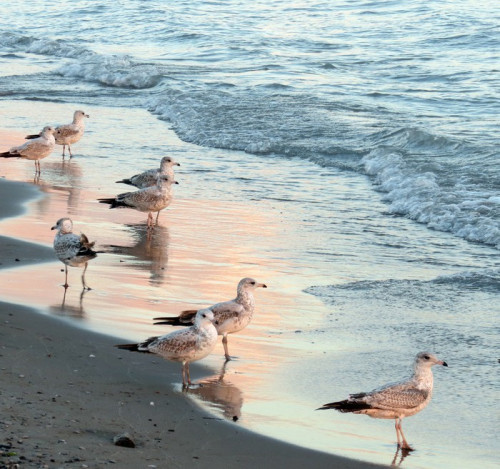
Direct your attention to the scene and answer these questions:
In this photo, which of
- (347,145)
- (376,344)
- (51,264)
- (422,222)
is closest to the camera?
(376,344)

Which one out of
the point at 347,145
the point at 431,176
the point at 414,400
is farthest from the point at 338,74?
the point at 414,400

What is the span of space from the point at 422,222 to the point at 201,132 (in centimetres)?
670

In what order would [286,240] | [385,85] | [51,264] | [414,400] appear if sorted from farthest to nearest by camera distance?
1. [385,85]
2. [286,240]
3. [51,264]
4. [414,400]

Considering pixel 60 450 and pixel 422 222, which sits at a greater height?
pixel 422 222

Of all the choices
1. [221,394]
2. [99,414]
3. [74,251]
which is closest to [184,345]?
[221,394]

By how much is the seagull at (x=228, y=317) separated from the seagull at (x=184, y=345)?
16.8 inches

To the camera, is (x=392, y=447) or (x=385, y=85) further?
(x=385, y=85)

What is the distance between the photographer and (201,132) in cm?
1873

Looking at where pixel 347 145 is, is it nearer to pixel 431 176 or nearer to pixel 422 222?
pixel 431 176

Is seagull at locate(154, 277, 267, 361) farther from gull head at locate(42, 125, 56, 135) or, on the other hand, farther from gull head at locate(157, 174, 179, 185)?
gull head at locate(42, 125, 56, 135)

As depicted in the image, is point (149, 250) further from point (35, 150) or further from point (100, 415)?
point (35, 150)

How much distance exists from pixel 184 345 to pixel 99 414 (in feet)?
3.27

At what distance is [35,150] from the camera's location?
15031mm

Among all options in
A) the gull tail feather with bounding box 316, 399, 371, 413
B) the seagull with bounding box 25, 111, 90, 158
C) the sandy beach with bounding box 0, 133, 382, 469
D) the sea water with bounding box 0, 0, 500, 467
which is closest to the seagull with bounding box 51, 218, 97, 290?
the sandy beach with bounding box 0, 133, 382, 469
